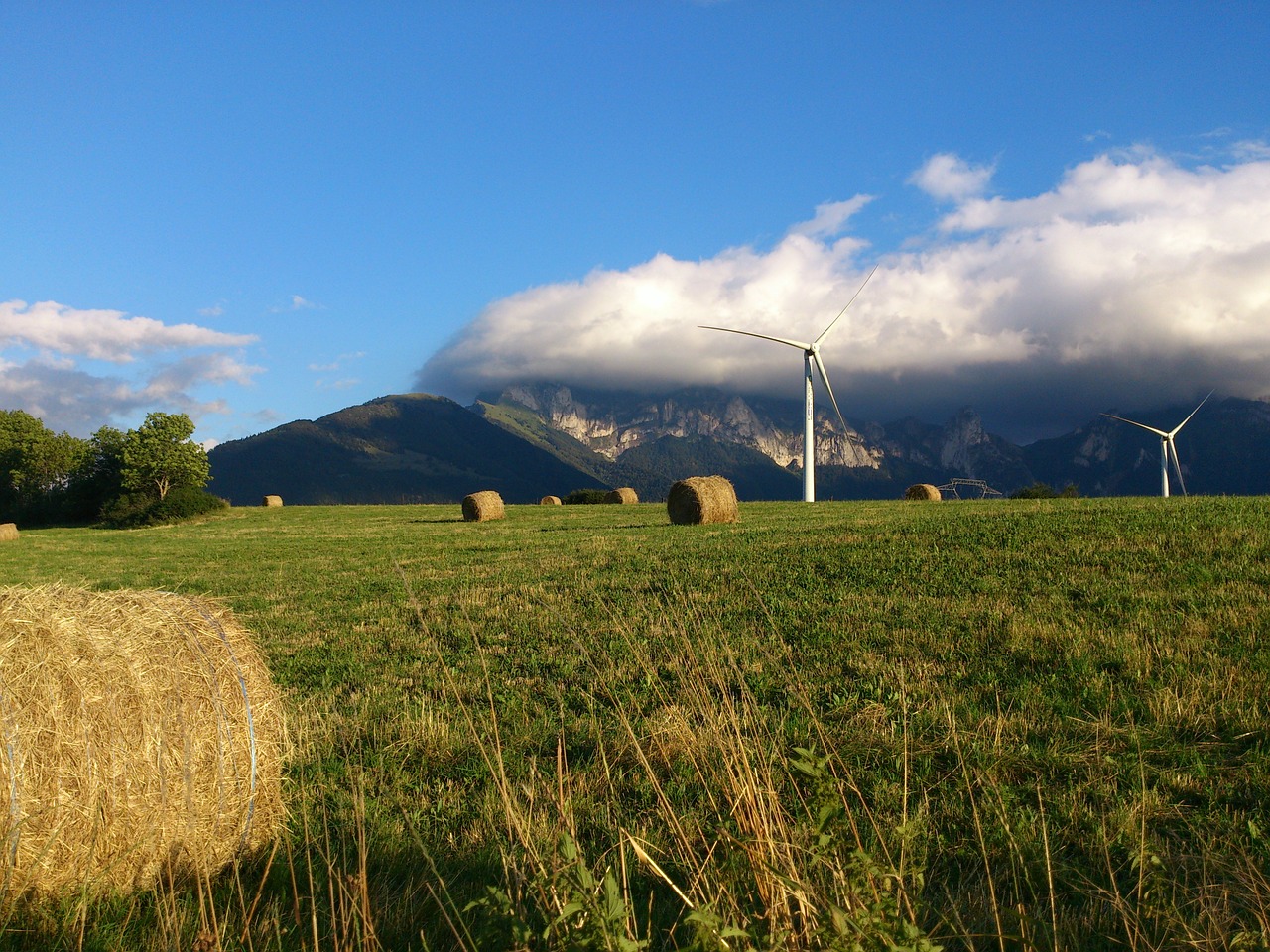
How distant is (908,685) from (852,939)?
22.5 feet

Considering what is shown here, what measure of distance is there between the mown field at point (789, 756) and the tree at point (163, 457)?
63.6m

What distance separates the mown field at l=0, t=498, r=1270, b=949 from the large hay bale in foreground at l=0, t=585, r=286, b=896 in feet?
1.00

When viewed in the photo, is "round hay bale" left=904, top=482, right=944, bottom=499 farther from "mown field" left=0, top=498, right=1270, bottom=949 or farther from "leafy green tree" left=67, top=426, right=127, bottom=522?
"leafy green tree" left=67, top=426, right=127, bottom=522

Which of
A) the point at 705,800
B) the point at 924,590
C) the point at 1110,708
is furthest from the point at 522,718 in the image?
the point at 924,590

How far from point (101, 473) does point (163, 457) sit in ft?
19.7

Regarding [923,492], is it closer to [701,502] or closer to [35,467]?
[701,502]

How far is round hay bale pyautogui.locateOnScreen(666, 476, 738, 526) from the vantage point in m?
34.4

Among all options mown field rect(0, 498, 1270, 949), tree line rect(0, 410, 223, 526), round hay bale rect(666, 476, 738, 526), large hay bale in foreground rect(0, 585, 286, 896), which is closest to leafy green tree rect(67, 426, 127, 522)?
tree line rect(0, 410, 223, 526)

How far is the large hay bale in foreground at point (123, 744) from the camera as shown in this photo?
5426mm

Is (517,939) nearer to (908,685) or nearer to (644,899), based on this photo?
(644,899)

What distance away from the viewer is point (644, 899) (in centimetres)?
558

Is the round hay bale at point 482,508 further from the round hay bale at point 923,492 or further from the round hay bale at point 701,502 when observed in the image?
the round hay bale at point 923,492

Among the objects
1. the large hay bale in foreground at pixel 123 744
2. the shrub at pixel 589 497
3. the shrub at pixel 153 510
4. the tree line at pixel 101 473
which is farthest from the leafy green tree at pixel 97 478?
the large hay bale in foreground at pixel 123 744

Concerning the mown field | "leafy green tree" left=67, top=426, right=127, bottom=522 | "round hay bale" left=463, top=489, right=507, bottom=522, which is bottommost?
the mown field
